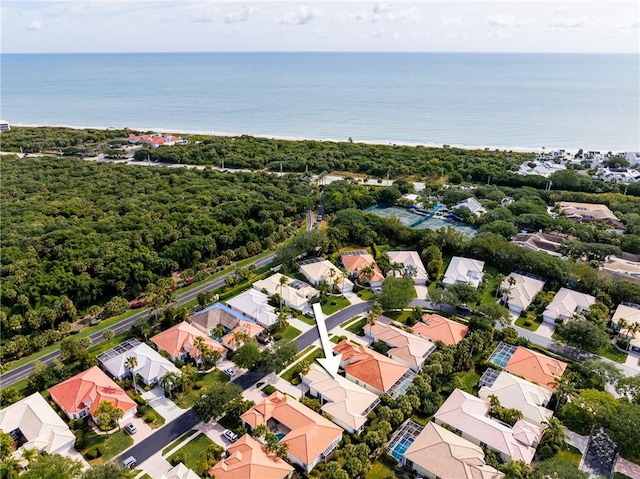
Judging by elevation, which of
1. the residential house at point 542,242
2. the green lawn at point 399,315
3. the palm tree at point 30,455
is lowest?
the green lawn at point 399,315

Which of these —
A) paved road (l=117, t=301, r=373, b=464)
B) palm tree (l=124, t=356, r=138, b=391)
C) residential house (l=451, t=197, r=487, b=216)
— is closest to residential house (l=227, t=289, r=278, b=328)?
paved road (l=117, t=301, r=373, b=464)

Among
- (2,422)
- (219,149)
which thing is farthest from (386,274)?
(219,149)

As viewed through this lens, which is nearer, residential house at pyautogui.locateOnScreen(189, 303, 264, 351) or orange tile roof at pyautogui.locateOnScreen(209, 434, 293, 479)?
orange tile roof at pyautogui.locateOnScreen(209, 434, 293, 479)

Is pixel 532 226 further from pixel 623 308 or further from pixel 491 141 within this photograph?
pixel 491 141

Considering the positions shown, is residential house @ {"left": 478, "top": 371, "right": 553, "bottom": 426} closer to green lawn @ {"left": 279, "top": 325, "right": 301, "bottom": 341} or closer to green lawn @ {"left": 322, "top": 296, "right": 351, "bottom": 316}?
green lawn @ {"left": 322, "top": 296, "right": 351, "bottom": 316}

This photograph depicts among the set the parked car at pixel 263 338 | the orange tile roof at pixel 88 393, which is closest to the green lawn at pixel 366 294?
the parked car at pixel 263 338

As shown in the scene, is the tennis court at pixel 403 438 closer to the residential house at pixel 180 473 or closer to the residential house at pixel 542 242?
the residential house at pixel 180 473
